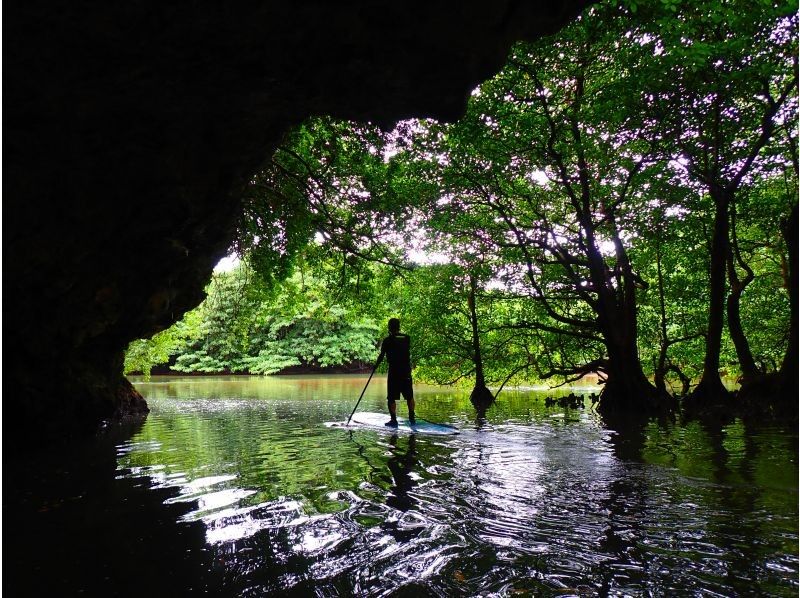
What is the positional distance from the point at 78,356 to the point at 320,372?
4255cm

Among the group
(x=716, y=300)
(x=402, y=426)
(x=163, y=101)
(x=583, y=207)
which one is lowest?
(x=402, y=426)

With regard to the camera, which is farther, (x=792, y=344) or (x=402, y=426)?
(x=402, y=426)

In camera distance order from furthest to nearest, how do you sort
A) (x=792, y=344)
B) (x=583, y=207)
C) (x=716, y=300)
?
(x=583, y=207) < (x=716, y=300) < (x=792, y=344)

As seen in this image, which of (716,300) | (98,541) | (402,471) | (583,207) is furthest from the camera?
(583,207)

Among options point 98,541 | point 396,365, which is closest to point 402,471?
point 98,541

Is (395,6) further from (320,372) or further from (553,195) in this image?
(320,372)

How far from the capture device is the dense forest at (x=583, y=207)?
924 cm

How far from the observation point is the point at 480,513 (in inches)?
153

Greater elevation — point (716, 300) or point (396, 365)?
point (716, 300)

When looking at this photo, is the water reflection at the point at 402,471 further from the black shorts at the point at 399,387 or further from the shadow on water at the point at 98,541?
the shadow on water at the point at 98,541

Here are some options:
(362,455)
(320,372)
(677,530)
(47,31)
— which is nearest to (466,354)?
(362,455)

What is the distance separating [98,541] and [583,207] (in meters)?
12.7

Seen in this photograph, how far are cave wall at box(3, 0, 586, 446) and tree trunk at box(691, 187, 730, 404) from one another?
858 cm

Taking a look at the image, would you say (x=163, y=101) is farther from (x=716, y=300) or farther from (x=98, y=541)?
(x=716, y=300)
